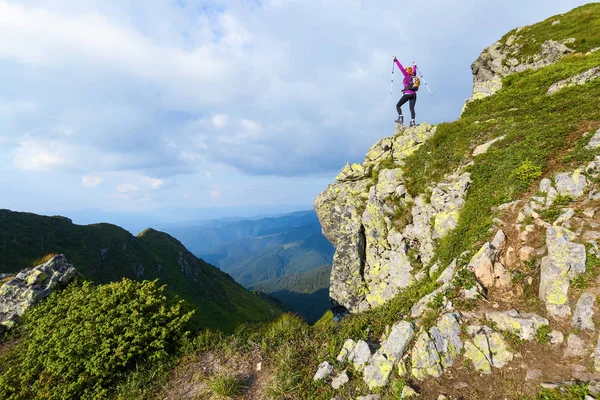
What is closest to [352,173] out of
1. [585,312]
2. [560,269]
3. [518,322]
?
[560,269]

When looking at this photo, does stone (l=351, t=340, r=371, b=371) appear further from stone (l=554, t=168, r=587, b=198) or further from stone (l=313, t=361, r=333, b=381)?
stone (l=554, t=168, r=587, b=198)

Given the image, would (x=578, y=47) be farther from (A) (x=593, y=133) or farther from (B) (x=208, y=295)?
(B) (x=208, y=295)

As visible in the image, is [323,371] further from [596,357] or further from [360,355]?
[596,357]

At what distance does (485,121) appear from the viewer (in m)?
22.2

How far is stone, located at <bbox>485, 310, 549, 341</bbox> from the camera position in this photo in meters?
8.51

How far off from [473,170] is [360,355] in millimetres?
14751

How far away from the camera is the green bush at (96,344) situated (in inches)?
434

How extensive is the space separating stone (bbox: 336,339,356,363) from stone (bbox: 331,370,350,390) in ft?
2.41

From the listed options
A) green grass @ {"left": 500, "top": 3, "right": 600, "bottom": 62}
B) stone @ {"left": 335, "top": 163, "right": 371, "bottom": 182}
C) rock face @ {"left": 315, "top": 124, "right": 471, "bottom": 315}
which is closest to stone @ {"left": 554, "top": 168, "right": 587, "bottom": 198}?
rock face @ {"left": 315, "top": 124, "right": 471, "bottom": 315}

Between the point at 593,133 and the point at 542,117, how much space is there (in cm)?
596

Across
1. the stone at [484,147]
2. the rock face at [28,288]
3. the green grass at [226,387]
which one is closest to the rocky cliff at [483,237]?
the stone at [484,147]

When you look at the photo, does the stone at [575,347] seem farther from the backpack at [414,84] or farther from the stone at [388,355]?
the backpack at [414,84]

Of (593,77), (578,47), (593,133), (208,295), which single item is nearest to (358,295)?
(593,133)

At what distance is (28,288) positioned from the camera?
17281mm
